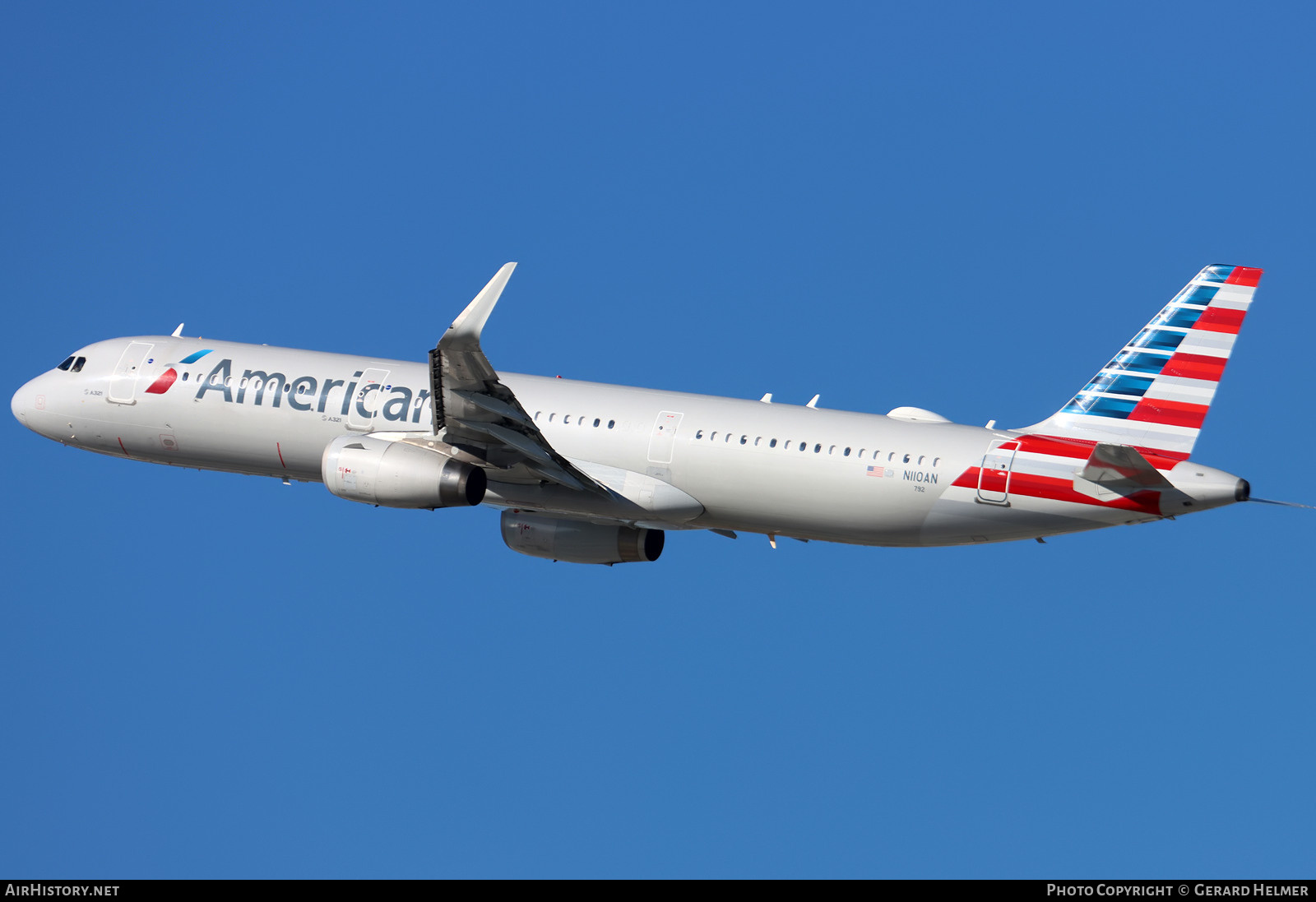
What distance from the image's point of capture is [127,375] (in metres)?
46.0

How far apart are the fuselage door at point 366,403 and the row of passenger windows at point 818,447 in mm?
7982

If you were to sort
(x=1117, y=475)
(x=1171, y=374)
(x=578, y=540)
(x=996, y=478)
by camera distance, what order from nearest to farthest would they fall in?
(x=1117, y=475)
(x=1171, y=374)
(x=996, y=478)
(x=578, y=540)

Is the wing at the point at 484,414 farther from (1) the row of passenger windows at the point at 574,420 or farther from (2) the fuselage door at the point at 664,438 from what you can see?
(2) the fuselage door at the point at 664,438

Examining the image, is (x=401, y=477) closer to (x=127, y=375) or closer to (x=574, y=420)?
(x=574, y=420)

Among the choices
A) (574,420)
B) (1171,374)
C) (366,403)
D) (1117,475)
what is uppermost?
(366,403)

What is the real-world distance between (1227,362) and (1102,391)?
269cm

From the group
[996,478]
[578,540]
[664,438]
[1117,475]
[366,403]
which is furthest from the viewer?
[578,540]

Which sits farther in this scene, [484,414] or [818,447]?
[818,447]

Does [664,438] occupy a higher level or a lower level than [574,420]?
lower

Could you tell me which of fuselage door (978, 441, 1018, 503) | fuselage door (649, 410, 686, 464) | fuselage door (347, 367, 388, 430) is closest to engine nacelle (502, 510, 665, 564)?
fuselage door (649, 410, 686, 464)

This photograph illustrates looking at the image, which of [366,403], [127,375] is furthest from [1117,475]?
[127,375]

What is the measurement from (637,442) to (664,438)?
664 millimetres

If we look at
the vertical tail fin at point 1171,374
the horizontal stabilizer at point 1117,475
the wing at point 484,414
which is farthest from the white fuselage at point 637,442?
the vertical tail fin at point 1171,374
